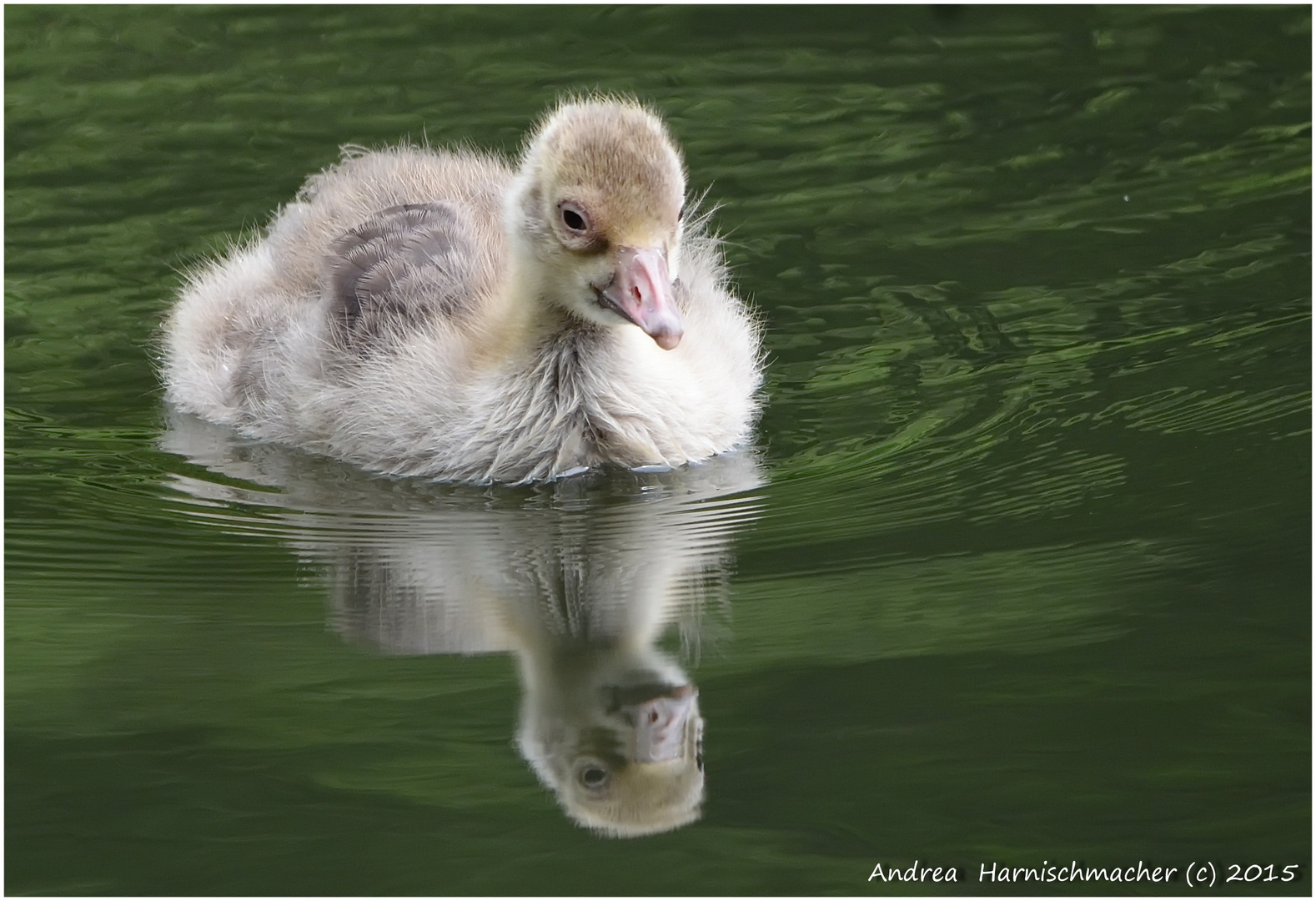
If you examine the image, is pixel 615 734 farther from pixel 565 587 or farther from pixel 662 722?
pixel 565 587

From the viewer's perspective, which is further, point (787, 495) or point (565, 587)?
point (787, 495)

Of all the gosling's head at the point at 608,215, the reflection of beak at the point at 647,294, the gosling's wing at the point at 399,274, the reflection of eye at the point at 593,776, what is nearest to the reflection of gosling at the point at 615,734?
the reflection of eye at the point at 593,776

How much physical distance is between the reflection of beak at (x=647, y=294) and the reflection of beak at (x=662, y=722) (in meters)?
1.54

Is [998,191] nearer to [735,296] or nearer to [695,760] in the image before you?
[735,296]

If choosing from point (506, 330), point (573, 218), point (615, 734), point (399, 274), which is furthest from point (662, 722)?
point (399, 274)

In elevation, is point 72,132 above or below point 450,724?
above

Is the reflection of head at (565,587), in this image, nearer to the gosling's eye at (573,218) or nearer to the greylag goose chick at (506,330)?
the greylag goose chick at (506,330)

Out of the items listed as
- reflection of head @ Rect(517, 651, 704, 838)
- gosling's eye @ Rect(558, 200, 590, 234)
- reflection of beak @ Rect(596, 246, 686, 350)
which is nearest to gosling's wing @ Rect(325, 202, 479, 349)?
gosling's eye @ Rect(558, 200, 590, 234)

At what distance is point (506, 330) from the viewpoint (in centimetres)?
755

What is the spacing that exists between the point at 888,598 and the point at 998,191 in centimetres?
464

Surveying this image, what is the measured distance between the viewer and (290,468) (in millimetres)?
7828

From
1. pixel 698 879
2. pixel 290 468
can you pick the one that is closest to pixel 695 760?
pixel 698 879

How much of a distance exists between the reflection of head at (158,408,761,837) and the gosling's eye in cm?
94

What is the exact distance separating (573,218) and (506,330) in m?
0.66
